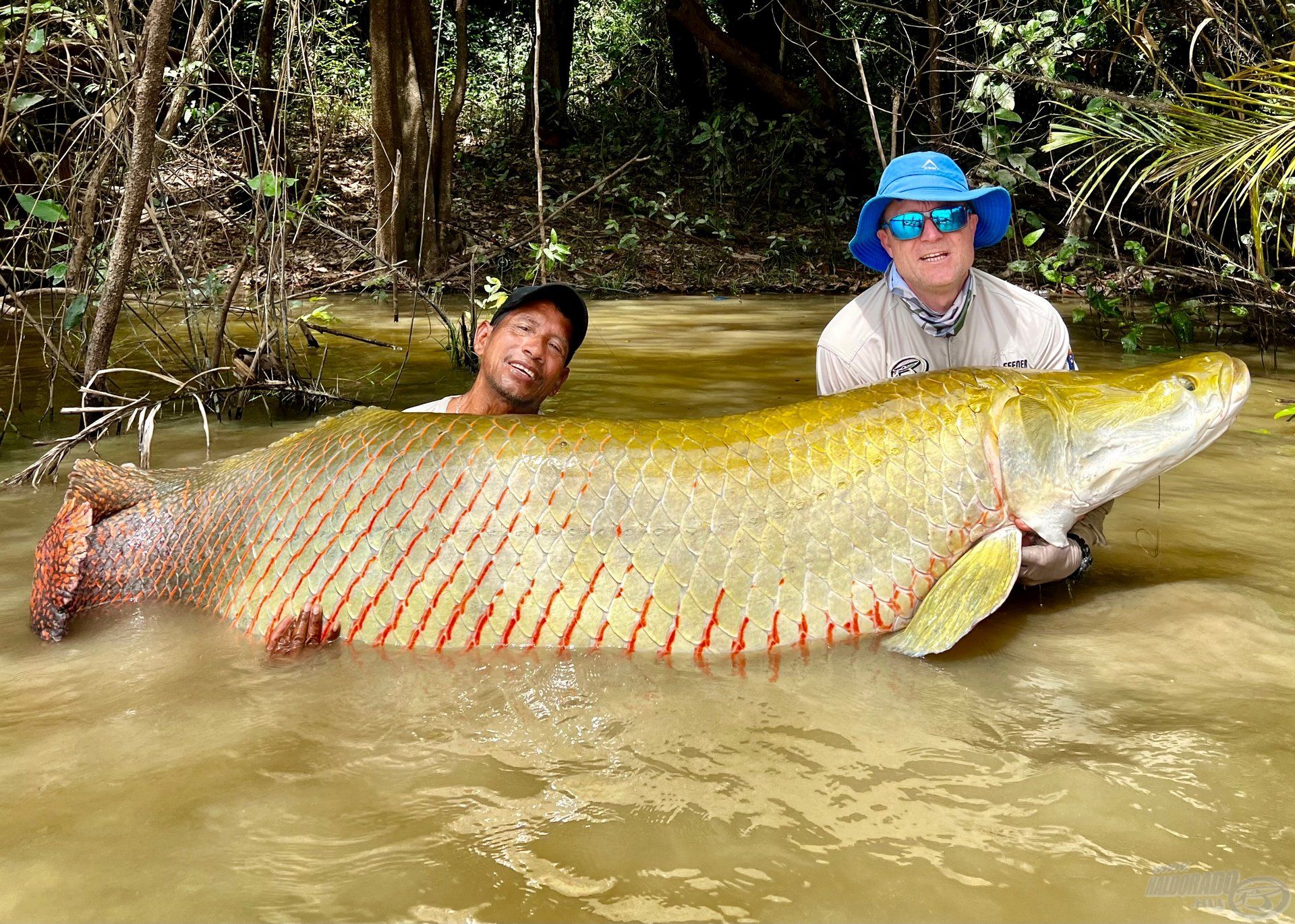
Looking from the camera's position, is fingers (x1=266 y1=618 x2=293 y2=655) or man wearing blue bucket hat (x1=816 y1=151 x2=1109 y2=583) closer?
fingers (x1=266 y1=618 x2=293 y2=655)

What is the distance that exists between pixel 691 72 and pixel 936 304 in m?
16.1

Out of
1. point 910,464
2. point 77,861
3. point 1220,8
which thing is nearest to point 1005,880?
point 910,464

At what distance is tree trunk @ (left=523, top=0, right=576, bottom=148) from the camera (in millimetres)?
17688

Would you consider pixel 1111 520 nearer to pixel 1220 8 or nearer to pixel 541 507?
pixel 541 507

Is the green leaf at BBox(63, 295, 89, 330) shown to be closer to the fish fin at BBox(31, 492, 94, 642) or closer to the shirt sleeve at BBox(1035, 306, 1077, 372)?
the fish fin at BBox(31, 492, 94, 642)

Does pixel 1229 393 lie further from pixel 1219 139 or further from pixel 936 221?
pixel 1219 139

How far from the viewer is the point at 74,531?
11.4ft

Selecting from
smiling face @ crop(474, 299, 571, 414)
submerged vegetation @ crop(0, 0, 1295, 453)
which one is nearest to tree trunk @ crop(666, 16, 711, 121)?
submerged vegetation @ crop(0, 0, 1295, 453)

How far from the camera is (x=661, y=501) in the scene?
2.99 m

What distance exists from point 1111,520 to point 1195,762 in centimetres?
210

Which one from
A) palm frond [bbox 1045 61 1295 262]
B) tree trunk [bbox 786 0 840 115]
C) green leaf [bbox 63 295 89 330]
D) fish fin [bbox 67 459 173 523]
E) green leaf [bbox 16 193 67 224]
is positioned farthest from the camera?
tree trunk [bbox 786 0 840 115]

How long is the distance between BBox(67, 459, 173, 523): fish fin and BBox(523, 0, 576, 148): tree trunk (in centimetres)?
1496

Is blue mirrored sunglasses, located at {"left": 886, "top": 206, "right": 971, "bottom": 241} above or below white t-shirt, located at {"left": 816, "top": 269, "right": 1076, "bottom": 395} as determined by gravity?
above
